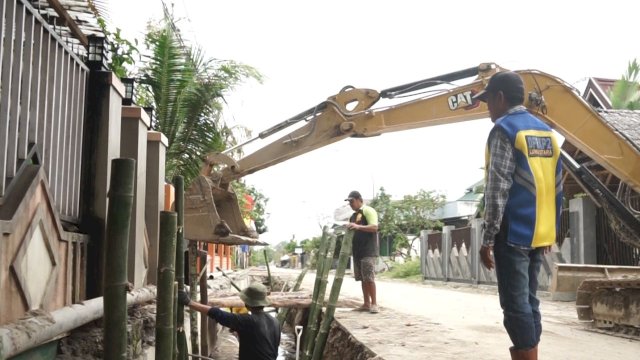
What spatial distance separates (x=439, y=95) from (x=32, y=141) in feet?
18.4

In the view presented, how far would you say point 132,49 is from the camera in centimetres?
945

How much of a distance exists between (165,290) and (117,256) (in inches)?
37.3

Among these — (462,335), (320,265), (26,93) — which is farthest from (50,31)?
(462,335)

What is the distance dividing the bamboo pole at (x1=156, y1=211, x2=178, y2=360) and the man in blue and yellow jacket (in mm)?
1748

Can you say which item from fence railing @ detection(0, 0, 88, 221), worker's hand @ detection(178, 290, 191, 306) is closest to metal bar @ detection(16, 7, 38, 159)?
fence railing @ detection(0, 0, 88, 221)

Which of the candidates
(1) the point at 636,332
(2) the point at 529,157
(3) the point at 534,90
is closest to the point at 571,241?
(1) the point at 636,332

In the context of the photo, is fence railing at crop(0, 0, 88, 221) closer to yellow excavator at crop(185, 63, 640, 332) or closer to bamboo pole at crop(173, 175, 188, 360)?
bamboo pole at crop(173, 175, 188, 360)

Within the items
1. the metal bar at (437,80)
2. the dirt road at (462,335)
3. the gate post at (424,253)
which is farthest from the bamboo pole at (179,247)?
the gate post at (424,253)

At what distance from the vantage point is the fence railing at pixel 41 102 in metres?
2.93

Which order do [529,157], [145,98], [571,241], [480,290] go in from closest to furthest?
[529,157], [145,98], [571,241], [480,290]

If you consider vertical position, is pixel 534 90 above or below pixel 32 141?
above

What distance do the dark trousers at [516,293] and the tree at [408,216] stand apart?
32.8m

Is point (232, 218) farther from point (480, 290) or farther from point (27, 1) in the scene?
point (480, 290)

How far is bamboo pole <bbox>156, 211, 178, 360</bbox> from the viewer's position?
3.11m
